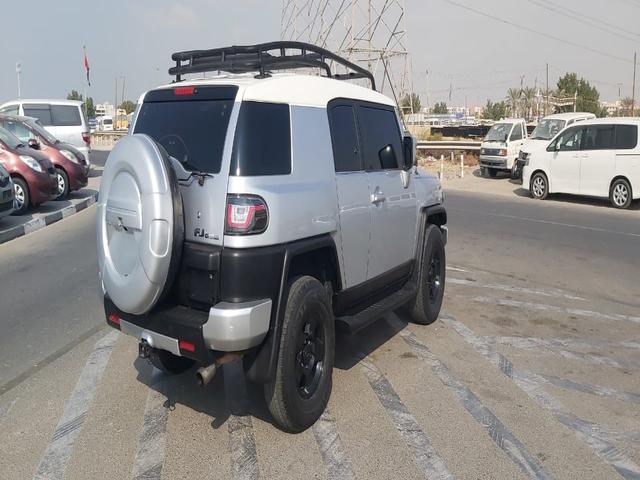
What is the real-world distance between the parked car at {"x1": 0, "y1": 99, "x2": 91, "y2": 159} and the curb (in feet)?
19.6

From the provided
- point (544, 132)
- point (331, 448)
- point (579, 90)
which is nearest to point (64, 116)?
point (544, 132)

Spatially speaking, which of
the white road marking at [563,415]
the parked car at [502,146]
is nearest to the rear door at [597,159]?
the parked car at [502,146]

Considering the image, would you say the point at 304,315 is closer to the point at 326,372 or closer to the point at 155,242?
the point at 326,372

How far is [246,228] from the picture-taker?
129 inches

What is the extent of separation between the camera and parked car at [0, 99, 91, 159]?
62.9ft

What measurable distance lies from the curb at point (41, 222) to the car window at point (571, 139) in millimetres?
11992

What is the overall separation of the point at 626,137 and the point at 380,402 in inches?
503

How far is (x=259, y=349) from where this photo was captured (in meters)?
3.45

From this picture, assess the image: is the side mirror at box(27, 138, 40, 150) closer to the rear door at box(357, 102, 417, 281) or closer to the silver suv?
the silver suv

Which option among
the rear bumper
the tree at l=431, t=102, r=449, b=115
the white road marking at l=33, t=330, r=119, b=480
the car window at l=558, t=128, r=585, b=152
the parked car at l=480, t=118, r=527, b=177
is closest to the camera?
the rear bumper

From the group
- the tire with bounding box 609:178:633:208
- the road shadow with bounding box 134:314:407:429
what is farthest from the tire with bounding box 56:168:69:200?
the tire with bounding box 609:178:633:208

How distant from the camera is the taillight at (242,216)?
328 cm

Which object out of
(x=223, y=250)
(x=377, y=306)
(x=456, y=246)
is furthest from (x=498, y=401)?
(x=456, y=246)

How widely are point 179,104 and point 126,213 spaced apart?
0.82 m
